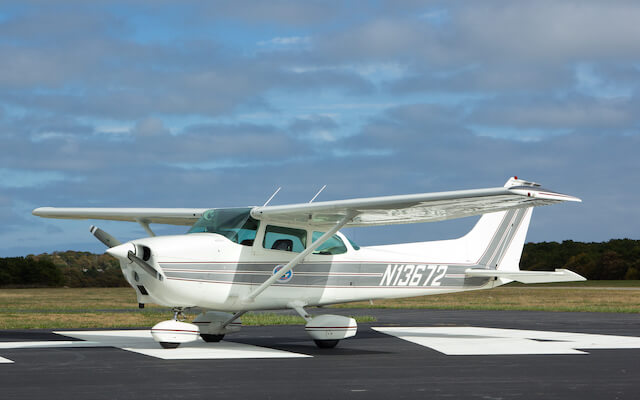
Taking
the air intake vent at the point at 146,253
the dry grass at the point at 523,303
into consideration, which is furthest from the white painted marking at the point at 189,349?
the dry grass at the point at 523,303

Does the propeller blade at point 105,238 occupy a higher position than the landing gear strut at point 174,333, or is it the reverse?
the propeller blade at point 105,238

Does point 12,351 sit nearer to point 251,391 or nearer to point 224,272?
point 224,272

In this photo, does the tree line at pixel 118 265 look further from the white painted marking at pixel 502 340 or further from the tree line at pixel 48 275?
the white painted marking at pixel 502 340

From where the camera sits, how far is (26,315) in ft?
84.7

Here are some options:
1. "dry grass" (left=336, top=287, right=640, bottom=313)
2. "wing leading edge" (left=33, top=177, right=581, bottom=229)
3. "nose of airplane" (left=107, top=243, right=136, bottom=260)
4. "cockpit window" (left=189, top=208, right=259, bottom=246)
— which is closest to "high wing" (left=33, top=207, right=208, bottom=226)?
A: "wing leading edge" (left=33, top=177, right=581, bottom=229)

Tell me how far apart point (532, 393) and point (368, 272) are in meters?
6.69

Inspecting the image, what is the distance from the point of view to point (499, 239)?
1722cm

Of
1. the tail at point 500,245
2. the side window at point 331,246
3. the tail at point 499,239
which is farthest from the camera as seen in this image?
the tail at point 499,239

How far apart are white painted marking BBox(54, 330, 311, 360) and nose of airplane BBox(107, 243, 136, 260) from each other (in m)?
1.65

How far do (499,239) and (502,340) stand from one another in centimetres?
249

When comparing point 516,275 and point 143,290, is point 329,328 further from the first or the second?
point 516,275

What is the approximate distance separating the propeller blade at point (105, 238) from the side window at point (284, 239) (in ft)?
8.09

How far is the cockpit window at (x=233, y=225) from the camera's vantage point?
13.2 m

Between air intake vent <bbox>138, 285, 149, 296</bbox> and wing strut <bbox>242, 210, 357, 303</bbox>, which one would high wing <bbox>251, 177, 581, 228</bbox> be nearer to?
wing strut <bbox>242, 210, 357, 303</bbox>
